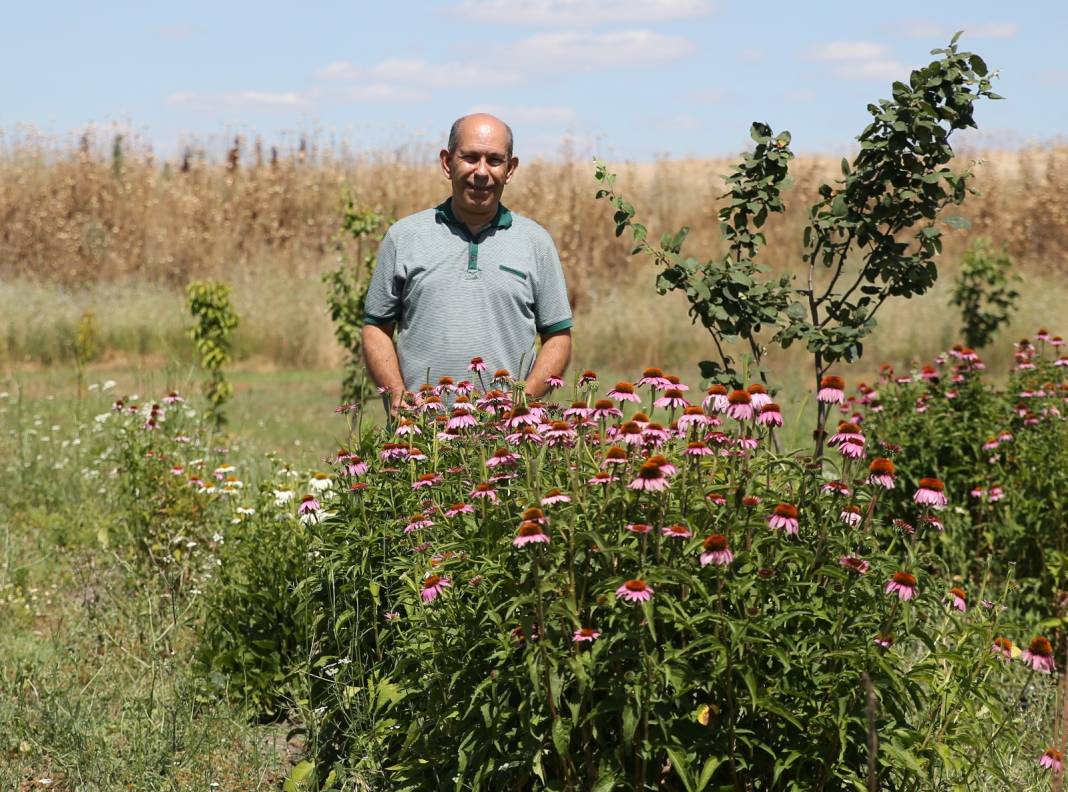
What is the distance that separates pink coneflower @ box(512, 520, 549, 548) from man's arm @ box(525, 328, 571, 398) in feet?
6.13

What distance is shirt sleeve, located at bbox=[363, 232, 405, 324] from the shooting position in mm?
4508

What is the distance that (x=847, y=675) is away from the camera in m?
2.63

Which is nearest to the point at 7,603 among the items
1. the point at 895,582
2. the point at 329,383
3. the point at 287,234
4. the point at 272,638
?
the point at 272,638

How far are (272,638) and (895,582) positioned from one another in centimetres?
271

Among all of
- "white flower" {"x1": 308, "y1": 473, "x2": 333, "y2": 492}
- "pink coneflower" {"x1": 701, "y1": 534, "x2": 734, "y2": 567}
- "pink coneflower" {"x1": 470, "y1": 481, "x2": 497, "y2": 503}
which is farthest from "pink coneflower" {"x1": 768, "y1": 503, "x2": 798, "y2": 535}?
"white flower" {"x1": 308, "y1": 473, "x2": 333, "y2": 492}

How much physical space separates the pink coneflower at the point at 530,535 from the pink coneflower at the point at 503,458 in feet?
1.63

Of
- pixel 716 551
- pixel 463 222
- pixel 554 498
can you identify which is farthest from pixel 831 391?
pixel 463 222

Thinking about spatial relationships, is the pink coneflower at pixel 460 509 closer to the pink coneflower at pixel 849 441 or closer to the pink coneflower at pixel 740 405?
the pink coneflower at pixel 740 405

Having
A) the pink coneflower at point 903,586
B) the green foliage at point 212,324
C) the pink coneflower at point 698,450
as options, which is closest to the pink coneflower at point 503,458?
the pink coneflower at point 698,450

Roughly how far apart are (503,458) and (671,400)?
0.45m

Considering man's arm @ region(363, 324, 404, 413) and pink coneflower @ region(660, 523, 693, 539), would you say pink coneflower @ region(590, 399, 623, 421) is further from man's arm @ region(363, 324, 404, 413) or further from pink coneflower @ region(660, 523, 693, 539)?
man's arm @ region(363, 324, 404, 413)

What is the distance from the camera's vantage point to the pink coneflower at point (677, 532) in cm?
256

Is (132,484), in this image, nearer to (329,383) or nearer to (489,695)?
(489,695)

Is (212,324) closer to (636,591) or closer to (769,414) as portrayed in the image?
(769,414)
